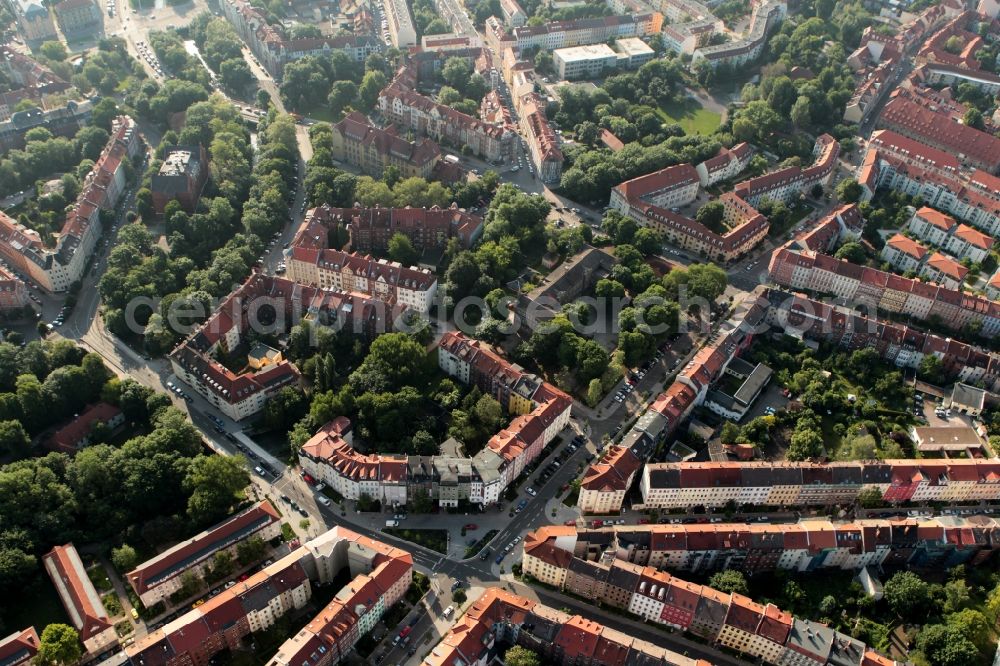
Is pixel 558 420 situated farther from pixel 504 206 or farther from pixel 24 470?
pixel 24 470

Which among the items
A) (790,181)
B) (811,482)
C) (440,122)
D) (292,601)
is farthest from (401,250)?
(790,181)

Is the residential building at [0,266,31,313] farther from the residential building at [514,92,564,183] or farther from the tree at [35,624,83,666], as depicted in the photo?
the residential building at [514,92,564,183]

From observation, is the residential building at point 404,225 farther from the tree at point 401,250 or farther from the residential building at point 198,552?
the residential building at point 198,552

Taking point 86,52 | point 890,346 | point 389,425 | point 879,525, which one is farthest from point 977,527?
point 86,52

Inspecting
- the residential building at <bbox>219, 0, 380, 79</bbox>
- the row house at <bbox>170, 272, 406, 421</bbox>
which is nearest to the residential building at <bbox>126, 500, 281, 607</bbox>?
the row house at <bbox>170, 272, 406, 421</bbox>

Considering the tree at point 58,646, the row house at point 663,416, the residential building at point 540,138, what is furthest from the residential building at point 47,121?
the row house at point 663,416

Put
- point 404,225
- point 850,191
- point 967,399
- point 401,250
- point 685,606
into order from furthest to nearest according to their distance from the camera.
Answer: point 850,191
point 404,225
point 401,250
point 967,399
point 685,606

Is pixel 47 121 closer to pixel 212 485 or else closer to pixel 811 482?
pixel 212 485
